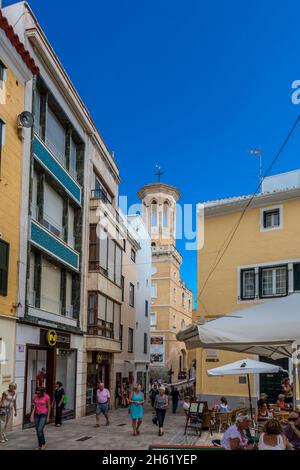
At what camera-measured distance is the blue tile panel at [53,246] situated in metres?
20.5

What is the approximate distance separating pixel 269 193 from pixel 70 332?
450 inches

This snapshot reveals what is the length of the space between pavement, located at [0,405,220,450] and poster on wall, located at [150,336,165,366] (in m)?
33.3

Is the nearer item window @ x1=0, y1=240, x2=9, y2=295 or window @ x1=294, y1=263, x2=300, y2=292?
window @ x1=0, y1=240, x2=9, y2=295

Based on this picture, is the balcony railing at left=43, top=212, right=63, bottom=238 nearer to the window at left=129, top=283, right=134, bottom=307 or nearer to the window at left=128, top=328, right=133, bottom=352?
the window at left=129, top=283, right=134, bottom=307

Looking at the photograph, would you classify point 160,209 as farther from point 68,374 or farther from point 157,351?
point 68,374

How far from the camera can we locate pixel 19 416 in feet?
60.5

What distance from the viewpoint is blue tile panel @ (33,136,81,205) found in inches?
822

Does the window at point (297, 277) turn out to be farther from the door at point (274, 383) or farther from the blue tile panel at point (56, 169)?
the blue tile panel at point (56, 169)

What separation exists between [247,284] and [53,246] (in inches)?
401

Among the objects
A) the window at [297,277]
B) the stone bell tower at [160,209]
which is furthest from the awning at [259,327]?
the stone bell tower at [160,209]

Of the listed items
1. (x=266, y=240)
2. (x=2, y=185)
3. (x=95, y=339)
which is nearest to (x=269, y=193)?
(x=266, y=240)

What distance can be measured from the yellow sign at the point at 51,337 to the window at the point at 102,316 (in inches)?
202

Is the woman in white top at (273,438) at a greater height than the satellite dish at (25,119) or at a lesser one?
lesser

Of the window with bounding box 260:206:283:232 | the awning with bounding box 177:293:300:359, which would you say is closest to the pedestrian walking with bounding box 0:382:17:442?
the awning with bounding box 177:293:300:359
